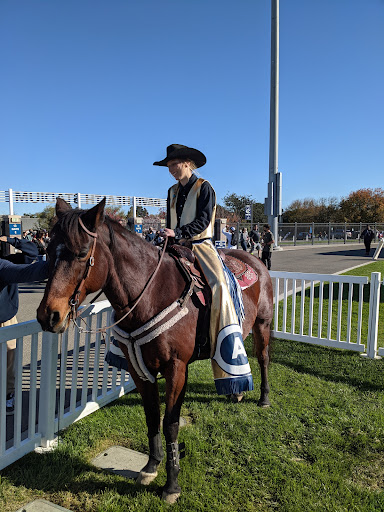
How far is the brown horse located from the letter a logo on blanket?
198 millimetres

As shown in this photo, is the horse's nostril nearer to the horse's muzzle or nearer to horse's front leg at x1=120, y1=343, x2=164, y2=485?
the horse's muzzle

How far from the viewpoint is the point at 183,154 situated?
9.59 feet

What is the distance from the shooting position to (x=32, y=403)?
300 cm

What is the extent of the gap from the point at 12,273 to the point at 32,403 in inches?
47.3

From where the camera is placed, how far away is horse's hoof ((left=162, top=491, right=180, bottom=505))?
251 cm

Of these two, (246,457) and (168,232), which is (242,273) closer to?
(168,232)

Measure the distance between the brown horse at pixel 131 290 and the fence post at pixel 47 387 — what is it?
2.75ft

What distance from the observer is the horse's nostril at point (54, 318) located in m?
1.83

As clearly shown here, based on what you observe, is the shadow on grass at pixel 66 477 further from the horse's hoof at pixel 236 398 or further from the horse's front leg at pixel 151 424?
the horse's hoof at pixel 236 398

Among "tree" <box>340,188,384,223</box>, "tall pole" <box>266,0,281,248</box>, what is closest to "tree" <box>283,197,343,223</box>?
"tree" <box>340,188,384,223</box>

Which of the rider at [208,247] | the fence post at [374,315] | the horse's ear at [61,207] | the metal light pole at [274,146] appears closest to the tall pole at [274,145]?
the metal light pole at [274,146]

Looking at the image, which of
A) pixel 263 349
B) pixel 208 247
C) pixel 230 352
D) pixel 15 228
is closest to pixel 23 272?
pixel 208 247

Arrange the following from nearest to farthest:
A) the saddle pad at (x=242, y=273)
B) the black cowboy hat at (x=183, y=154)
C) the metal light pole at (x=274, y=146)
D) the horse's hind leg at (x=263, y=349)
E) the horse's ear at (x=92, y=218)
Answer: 1. the horse's ear at (x=92, y=218)
2. the black cowboy hat at (x=183, y=154)
3. the saddle pad at (x=242, y=273)
4. the horse's hind leg at (x=263, y=349)
5. the metal light pole at (x=274, y=146)

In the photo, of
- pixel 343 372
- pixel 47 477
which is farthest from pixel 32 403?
pixel 343 372
